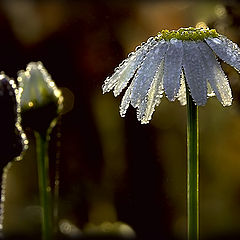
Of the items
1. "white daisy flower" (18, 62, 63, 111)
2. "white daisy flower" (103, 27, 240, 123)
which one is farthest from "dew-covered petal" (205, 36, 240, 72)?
"white daisy flower" (18, 62, 63, 111)

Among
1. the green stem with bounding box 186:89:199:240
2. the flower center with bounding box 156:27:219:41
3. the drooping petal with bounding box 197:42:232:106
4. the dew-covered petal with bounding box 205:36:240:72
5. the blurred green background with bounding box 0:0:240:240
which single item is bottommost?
the green stem with bounding box 186:89:199:240

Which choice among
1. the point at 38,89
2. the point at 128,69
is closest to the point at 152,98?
the point at 128,69

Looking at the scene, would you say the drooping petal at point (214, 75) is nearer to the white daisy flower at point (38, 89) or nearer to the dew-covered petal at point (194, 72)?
the dew-covered petal at point (194, 72)

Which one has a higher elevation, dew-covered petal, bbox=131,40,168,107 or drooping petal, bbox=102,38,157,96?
drooping petal, bbox=102,38,157,96

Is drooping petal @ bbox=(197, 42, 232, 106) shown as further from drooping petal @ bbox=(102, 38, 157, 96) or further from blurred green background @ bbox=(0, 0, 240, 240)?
blurred green background @ bbox=(0, 0, 240, 240)

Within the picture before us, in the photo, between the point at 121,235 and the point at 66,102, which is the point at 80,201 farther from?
the point at 121,235

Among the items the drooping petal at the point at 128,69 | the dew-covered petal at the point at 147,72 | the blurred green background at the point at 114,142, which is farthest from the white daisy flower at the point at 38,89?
the blurred green background at the point at 114,142

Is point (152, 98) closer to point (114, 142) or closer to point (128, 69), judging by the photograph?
point (128, 69)
